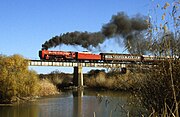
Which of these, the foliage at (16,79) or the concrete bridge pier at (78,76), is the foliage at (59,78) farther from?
the foliage at (16,79)

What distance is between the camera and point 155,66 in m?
4.50

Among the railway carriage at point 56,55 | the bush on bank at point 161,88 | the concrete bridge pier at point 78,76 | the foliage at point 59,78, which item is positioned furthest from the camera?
the foliage at point 59,78

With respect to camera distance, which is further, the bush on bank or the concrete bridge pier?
the concrete bridge pier

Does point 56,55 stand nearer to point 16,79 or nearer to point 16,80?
point 16,79

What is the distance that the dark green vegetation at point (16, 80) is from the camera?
33094mm

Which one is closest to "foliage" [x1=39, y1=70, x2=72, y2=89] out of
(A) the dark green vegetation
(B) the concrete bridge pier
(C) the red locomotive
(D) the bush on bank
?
(B) the concrete bridge pier

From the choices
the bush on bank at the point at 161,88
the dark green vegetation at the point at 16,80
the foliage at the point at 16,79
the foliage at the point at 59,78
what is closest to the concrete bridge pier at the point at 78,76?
the foliage at the point at 59,78

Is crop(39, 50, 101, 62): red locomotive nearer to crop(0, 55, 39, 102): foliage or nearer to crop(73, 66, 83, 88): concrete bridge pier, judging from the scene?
crop(73, 66, 83, 88): concrete bridge pier

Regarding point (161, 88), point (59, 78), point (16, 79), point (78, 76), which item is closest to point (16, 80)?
point (16, 79)

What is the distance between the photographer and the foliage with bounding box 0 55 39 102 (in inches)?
1305

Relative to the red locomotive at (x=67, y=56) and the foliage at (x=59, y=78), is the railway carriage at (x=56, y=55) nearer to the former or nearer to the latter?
the red locomotive at (x=67, y=56)

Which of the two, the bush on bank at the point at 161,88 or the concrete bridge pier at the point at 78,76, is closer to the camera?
the bush on bank at the point at 161,88

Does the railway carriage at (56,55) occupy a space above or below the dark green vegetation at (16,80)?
above

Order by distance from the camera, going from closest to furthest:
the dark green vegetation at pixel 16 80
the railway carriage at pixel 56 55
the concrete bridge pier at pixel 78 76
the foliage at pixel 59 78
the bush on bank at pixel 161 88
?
the bush on bank at pixel 161 88 → the dark green vegetation at pixel 16 80 → the railway carriage at pixel 56 55 → the concrete bridge pier at pixel 78 76 → the foliage at pixel 59 78
